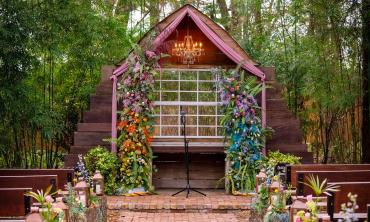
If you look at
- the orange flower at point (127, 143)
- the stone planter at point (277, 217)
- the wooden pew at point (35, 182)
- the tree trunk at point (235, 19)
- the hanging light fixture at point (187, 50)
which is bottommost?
the stone planter at point (277, 217)

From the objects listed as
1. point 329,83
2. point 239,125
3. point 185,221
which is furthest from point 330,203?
point 329,83

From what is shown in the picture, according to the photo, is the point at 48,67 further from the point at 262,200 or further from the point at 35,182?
the point at 262,200

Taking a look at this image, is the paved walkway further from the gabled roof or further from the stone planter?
the gabled roof

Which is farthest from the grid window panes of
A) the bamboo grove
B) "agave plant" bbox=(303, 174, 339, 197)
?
"agave plant" bbox=(303, 174, 339, 197)

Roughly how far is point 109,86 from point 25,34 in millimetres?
1877

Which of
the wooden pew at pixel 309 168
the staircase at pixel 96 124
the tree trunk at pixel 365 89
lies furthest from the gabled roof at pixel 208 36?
the wooden pew at pixel 309 168

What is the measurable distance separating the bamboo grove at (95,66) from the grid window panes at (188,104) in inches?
53.1

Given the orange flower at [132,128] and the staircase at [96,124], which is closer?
the orange flower at [132,128]

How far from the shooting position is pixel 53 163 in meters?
10.4

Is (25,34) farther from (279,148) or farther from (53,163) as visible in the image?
(279,148)

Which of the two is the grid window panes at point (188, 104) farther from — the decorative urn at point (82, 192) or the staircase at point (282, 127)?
the decorative urn at point (82, 192)

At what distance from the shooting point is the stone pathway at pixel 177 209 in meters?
7.45

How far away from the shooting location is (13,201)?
4.54 m

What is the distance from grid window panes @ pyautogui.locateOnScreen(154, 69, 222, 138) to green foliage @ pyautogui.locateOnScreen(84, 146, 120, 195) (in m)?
1.18
